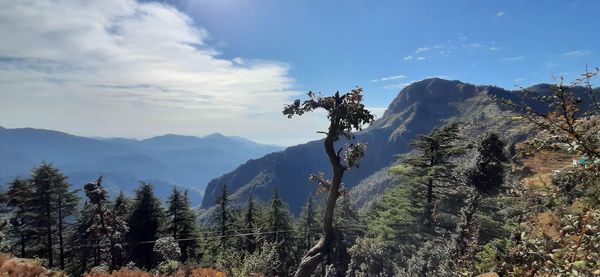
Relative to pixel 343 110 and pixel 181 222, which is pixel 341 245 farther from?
pixel 343 110

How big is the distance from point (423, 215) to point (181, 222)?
27.1 m

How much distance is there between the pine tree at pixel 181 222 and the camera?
141 feet

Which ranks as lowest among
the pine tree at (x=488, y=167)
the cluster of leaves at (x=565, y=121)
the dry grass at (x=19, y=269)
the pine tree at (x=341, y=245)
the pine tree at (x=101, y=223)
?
the pine tree at (x=341, y=245)

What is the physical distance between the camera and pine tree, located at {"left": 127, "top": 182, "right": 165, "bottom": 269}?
4106cm

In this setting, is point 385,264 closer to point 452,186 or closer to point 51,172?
point 452,186

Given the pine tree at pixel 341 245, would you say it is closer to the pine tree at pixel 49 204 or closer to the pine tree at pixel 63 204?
the pine tree at pixel 63 204

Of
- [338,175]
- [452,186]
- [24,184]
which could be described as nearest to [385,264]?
[452,186]

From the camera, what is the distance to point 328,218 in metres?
13.4

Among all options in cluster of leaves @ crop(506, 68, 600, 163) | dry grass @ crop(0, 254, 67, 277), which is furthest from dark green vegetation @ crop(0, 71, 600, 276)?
dry grass @ crop(0, 254, 67, 277)

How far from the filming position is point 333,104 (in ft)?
40.8

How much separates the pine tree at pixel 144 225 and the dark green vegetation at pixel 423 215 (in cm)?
12

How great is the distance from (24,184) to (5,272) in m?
33.9

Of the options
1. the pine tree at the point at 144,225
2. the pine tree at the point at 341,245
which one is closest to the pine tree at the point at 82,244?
the pine tree at the point at 144,225

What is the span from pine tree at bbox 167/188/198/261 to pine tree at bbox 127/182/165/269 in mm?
1423
